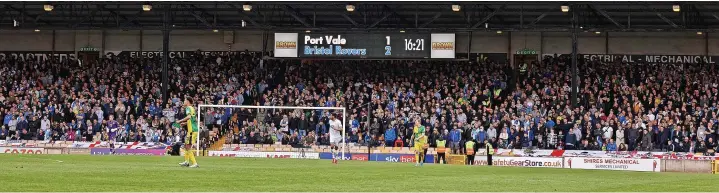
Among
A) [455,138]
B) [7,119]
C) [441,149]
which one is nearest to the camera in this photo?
[441,149]

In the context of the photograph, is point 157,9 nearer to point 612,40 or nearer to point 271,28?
point 271,28

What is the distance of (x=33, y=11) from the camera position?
55.8 meters

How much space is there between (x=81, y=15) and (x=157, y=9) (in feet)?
11.5

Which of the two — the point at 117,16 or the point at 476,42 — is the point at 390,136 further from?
the point at 117,16

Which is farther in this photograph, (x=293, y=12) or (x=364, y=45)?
(x=293, y=12)

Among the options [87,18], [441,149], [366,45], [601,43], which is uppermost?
[87,18]

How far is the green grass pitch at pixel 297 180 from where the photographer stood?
21.5 metres

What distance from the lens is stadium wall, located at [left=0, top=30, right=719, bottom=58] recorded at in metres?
55.8

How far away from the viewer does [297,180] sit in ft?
79.3

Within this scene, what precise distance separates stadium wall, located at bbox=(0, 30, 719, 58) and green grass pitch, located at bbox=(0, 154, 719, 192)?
26565mm

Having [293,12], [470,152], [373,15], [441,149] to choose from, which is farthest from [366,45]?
[441,149]

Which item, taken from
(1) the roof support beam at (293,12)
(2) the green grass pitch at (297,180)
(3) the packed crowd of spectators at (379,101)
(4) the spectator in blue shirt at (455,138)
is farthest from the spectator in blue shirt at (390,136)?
(2) the green grass pitch at (297,180)

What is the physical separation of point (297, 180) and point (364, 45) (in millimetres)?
26962

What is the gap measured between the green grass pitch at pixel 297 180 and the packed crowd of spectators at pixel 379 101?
14.4 m
